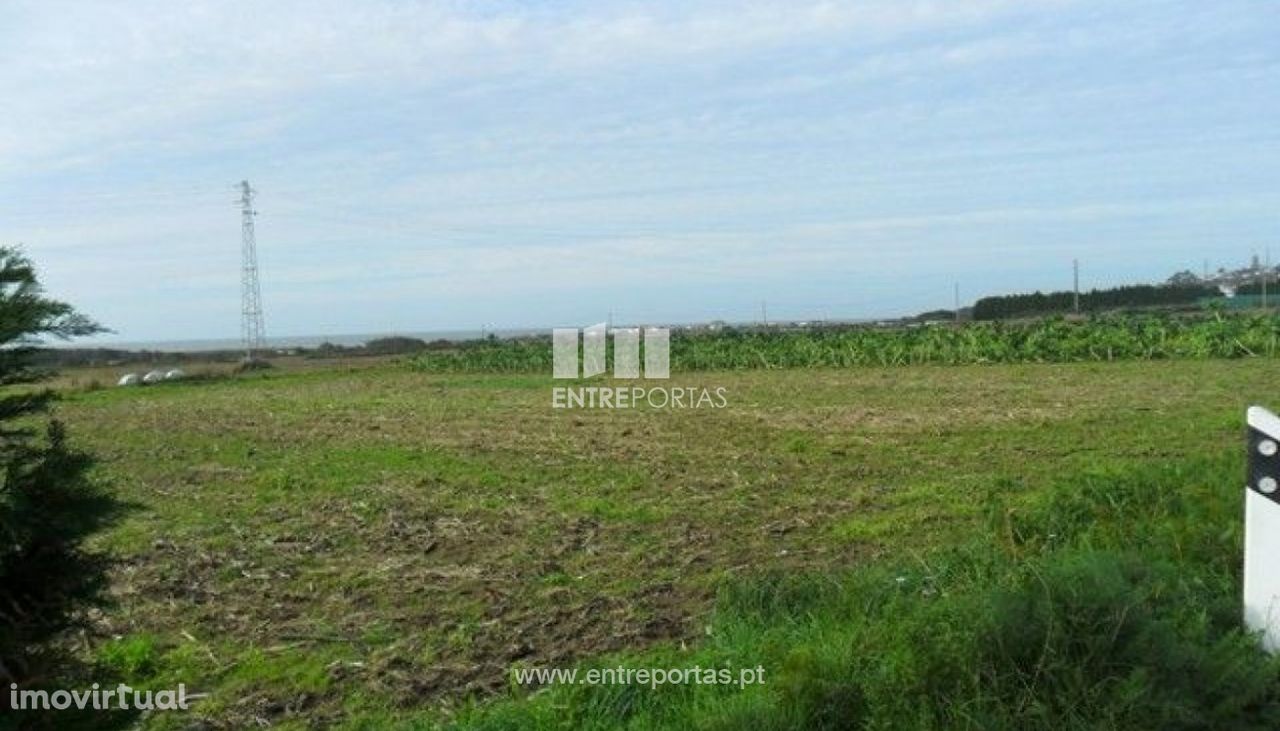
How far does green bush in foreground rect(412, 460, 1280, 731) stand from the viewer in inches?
141

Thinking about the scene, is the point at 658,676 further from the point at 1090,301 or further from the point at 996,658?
the point at 1090,301

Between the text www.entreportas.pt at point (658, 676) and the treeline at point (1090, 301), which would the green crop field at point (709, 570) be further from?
the treeline at point (1090, 301)

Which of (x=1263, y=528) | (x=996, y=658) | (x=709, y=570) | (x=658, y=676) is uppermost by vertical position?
(x=1263, y=528)

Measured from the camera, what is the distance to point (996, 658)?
12.3 ft

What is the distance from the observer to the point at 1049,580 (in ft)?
13.2

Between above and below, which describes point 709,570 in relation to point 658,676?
below

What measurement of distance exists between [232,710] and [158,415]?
21.2 metres

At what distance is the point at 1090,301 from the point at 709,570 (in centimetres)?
5843

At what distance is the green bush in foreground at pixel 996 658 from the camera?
357cm

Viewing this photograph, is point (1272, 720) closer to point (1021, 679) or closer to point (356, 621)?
point (1021, 679)

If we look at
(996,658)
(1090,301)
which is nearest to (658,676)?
(996,658)

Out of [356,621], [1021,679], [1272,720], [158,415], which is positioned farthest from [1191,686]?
[158,415]

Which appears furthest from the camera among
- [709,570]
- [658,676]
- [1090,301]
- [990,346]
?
[1090,301]

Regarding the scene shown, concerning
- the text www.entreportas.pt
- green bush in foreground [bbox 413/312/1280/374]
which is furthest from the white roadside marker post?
green bush in foreground [bbox 413/312/1280/374]
